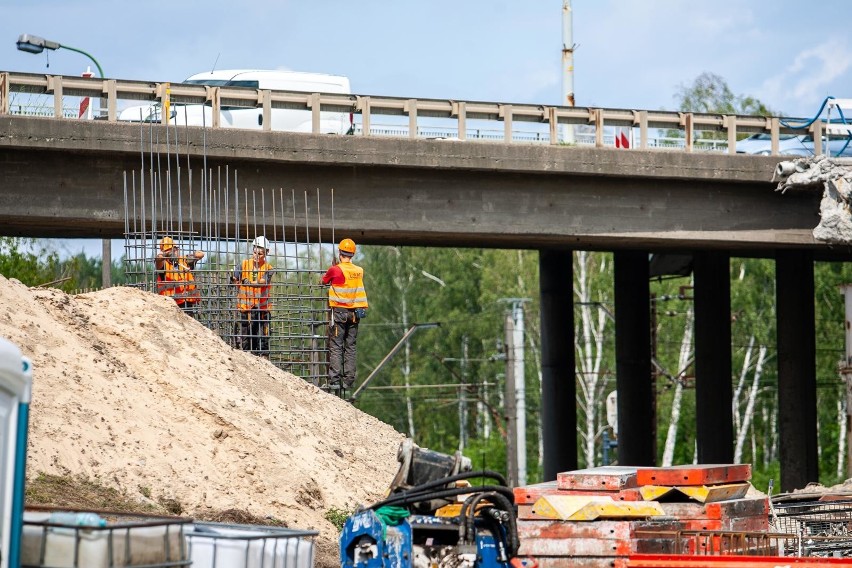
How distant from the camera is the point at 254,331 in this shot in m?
21.7

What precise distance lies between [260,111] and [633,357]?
13.5 meters

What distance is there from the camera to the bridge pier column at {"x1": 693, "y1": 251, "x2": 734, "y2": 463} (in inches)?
1353

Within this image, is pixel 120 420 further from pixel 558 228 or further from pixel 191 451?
pixel 558 228

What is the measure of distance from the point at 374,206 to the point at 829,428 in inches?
1430

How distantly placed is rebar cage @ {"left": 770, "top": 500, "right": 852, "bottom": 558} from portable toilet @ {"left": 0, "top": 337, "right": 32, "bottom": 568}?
7701mm

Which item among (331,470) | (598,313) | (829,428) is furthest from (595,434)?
(331,470)

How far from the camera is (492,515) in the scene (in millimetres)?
8047

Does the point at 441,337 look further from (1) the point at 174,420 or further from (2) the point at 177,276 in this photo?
(1) the point at 174,420

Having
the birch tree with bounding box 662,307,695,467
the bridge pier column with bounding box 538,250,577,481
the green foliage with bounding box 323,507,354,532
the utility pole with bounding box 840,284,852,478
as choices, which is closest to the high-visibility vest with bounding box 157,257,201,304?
the green foliage with bounding box 323,507,354,532

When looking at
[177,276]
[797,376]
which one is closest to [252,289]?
[177,276]

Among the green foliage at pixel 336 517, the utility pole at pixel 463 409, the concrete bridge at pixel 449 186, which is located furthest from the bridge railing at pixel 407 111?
the utility pole at pixel 463 409

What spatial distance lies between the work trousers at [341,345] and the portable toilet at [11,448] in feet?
48.2

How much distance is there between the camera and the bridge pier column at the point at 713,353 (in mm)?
34375

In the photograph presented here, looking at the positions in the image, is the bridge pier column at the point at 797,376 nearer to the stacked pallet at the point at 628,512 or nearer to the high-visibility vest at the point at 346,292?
the high-visibility vest at the point at 346,292
